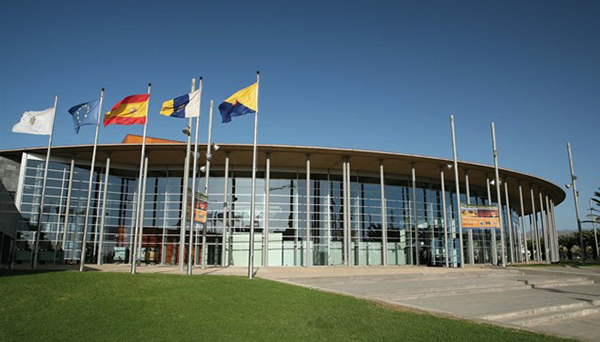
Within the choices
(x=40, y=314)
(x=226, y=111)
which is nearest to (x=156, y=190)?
(x=226, y=111)

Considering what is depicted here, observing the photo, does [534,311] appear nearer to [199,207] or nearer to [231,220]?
[199,207]

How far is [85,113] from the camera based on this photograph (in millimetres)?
23562

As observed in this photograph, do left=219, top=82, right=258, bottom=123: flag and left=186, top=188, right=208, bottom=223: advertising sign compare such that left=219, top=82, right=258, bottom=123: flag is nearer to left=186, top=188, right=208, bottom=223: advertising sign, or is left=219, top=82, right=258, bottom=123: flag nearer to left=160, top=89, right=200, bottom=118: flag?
left=160, top=89, right=200, bottom=118: flag

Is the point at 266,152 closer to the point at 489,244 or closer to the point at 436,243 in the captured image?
the point at 436,243

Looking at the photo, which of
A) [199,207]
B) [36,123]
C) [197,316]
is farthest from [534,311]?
[36,123]

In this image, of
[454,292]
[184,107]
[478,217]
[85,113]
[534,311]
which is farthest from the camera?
[478,217]

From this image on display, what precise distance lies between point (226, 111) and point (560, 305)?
56.3 ft

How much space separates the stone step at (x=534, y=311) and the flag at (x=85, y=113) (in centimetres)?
2173

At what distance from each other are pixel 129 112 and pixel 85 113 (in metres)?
3.07

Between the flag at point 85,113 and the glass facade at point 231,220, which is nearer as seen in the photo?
the flag at point 85,113

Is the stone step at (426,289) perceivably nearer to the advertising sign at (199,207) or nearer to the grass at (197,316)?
the grass at (197,316)

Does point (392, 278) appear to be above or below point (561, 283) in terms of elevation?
above

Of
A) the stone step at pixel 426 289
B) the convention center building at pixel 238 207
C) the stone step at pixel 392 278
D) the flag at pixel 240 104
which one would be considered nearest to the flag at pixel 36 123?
the convention center building at pixel 238 207

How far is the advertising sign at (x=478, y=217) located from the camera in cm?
3191
